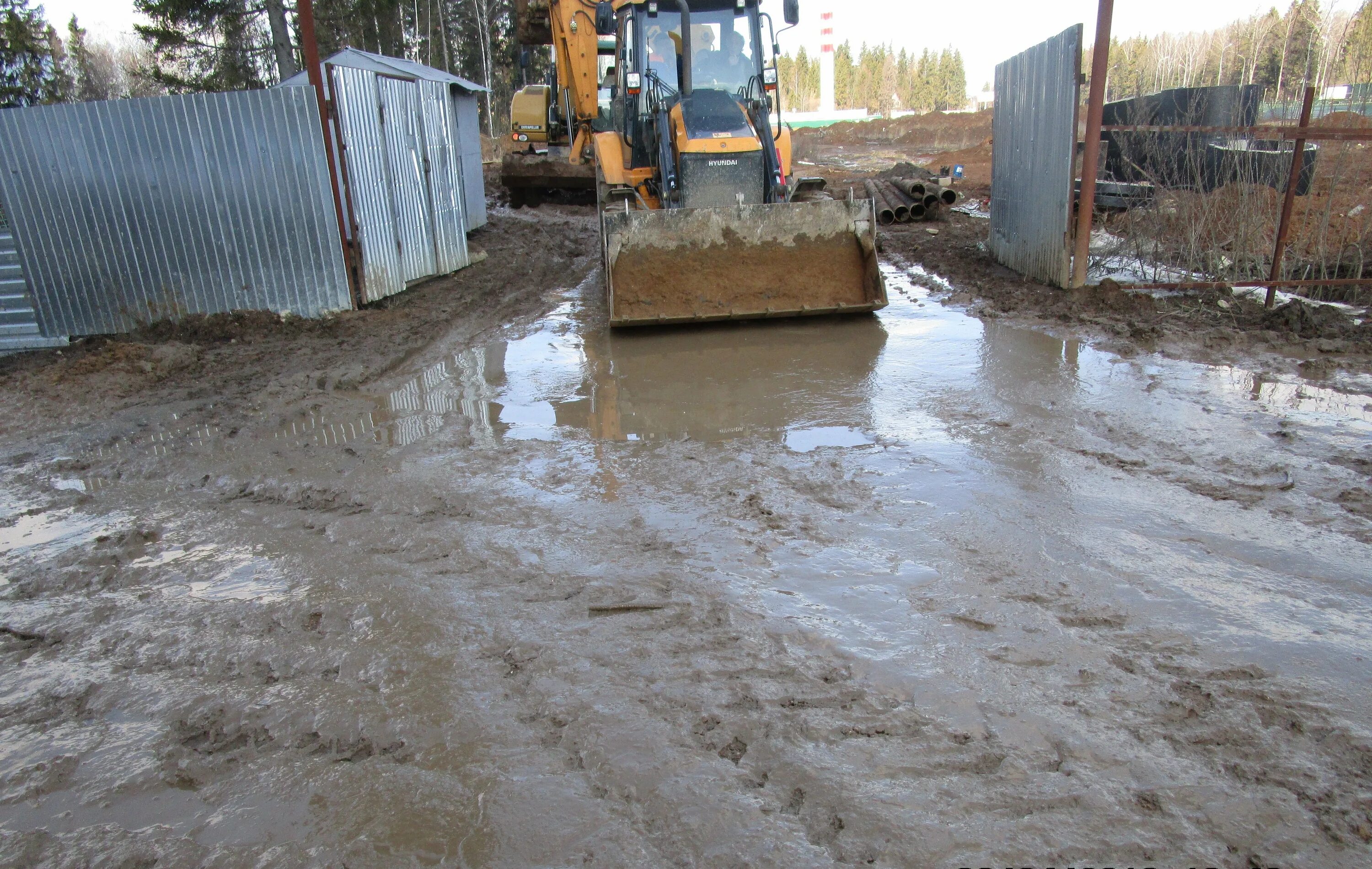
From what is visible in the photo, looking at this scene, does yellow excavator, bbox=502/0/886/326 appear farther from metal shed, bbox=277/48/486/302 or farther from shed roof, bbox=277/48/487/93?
shed roof, bbox=277/48/487/93

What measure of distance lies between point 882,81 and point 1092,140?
8702 cm

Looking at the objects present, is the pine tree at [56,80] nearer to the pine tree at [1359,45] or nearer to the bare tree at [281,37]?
the bare tree at [281,37]

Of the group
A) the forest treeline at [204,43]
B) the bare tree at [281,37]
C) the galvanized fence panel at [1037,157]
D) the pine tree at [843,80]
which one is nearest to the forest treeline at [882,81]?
the pine tree at [843,80]

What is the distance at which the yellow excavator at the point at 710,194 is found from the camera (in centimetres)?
772

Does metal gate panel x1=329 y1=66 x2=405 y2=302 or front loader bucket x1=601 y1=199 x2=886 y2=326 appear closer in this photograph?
front loader bucket x1=601 y1=199 x2=886 y2=326

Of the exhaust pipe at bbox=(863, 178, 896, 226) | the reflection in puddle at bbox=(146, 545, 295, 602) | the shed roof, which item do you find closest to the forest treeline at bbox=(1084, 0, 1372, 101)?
the exhaust pipe at bbox=(863, 178, 896, 226)

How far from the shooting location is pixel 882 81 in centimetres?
8644

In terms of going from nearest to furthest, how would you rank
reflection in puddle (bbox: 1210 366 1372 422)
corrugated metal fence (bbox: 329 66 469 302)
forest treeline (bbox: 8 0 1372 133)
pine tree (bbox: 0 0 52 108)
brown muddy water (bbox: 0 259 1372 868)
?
brown muddy water (bbox: 0 259 1372 868) < reflection in puddle (bbox: 1210 366 1372 422) < corrugated metal fence (bbox: 329 66 469 302) < forest treeline (bbox: 8 0 1372 133) < pine tree (bbox: 0 0 52 108)

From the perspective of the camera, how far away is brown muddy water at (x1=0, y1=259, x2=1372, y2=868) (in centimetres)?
233

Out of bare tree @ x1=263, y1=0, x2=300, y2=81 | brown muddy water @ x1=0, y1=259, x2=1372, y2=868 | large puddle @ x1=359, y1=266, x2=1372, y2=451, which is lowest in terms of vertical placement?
brown muddy water @ x1=0, y1=259, x2=1372, y2=868

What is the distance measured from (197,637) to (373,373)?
3746 millimetres

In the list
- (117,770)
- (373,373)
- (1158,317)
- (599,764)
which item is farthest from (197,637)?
(1158,317)

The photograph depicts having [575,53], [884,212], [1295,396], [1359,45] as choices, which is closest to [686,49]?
[1295,396]

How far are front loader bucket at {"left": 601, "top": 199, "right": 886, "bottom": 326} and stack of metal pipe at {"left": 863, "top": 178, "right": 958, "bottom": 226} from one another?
262 inches
